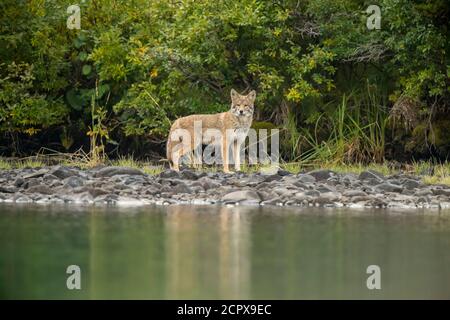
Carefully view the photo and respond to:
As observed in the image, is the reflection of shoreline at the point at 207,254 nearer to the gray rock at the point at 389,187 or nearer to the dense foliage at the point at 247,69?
the gray rock at the point at 389,187

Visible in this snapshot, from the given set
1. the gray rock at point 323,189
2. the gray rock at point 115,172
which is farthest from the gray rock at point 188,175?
the gray rock at point 323,189

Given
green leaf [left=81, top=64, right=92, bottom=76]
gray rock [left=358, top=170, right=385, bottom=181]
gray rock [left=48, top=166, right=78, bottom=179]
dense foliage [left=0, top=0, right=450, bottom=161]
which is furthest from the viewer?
green leaf [left=81, top=64, right=92, bottom=76]

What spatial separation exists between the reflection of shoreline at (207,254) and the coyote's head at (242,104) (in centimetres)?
672

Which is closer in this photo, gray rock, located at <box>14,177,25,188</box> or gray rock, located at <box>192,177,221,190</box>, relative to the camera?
gray rock, located at <box>192,177,221,190</box>

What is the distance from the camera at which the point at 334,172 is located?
2131cm

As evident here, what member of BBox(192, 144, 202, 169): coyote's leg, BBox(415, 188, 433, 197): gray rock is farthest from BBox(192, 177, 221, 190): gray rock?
BBox(192, 144, 202, 169): coyote's leg

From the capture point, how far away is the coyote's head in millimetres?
23500

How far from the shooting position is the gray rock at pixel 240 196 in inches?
720

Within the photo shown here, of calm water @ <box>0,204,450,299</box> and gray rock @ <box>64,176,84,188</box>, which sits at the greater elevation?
gray rock @ <box>64,176,84,188</box>

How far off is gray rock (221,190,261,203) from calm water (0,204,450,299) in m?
0.97

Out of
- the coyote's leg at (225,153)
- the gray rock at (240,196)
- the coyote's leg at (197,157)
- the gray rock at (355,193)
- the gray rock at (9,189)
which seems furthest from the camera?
the coyote's leg at (197,157)

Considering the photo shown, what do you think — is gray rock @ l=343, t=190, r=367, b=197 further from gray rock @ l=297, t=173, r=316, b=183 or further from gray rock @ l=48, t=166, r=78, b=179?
gray rock @ l=48, t=166, r=78, b=179
